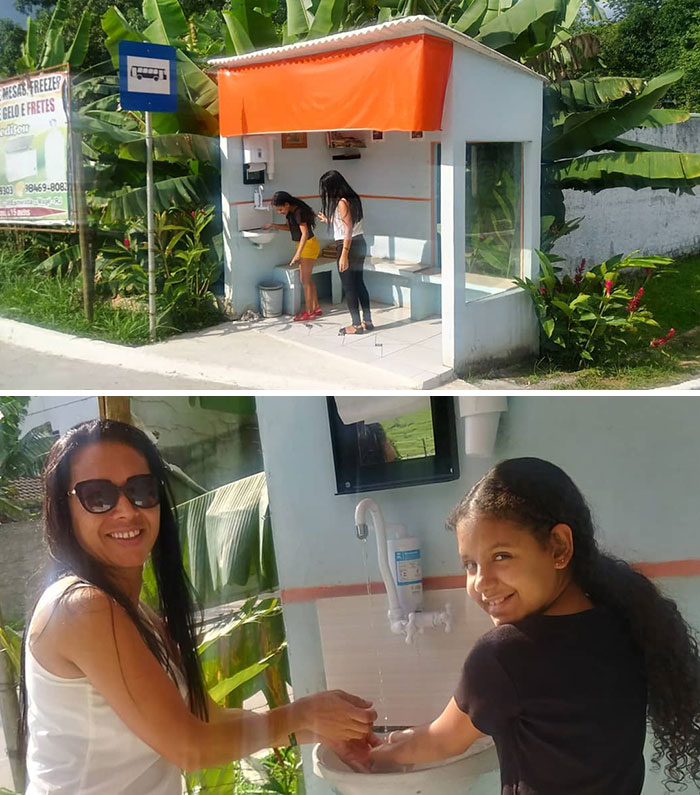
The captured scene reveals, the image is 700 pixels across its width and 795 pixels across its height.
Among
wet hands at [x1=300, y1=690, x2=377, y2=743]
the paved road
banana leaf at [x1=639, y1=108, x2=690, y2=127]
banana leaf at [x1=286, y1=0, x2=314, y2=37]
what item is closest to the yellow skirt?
the paved road

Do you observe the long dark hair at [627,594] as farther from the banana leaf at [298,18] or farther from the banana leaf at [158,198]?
the banana leaf at [158,198]

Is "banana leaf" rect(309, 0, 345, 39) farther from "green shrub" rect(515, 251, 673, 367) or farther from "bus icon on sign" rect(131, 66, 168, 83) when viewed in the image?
"green shrub" rect(515, 251, 673, 367)

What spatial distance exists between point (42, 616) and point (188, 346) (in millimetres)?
1701

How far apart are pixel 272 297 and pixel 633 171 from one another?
153 cm

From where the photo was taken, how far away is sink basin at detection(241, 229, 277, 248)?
2589 mm

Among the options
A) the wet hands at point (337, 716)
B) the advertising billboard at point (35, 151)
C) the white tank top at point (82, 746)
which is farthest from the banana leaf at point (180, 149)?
the wet hands at point (337, 716)

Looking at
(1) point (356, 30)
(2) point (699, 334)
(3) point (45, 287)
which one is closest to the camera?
(1) point (356, 30)

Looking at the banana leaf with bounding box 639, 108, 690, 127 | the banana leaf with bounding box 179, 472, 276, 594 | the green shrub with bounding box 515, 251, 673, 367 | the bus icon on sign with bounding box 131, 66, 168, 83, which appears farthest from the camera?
the green shrub with bounding box 515, 251, 673, 367

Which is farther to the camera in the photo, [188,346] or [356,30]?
[188,346]

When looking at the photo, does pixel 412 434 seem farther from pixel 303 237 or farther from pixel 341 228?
pixel 303 237

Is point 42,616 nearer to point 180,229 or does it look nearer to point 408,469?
point 408,469

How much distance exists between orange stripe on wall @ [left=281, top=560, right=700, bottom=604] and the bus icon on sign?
1813 mm

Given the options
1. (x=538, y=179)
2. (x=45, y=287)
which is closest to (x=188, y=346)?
(x=45, y=287)

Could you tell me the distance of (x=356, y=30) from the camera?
2402mm
